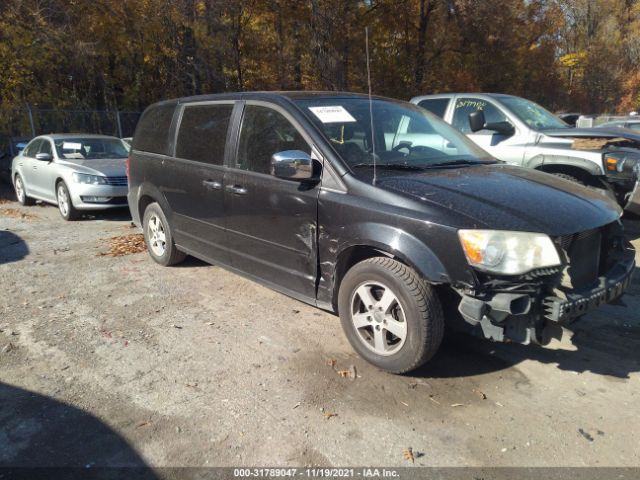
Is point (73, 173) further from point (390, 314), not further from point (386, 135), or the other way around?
point (390, 314)

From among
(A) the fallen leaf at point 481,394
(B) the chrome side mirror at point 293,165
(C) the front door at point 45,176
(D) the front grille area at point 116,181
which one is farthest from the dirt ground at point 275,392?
(C) the front door at point 45,176

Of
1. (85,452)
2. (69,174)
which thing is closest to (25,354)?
(85,452)

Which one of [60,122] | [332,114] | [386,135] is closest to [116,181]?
[332,114]

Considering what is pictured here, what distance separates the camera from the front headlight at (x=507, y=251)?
288 cm

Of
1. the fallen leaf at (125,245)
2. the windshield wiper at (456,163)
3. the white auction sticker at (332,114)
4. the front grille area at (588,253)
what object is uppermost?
the white auction sticker at (332,114)

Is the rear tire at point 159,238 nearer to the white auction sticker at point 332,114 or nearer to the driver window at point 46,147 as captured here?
the white auction sticker at point 332,114

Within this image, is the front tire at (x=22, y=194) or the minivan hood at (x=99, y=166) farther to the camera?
the front tire at (x=22, y=194)

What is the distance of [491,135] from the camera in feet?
23.6

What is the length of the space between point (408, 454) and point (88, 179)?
25.2ft

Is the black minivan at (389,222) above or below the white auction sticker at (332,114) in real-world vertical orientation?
below

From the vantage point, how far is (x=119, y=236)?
24.7 ft

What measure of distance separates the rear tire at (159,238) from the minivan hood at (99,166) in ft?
10.7

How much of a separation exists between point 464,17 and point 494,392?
20.9 m

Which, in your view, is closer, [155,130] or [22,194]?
[155,130]
